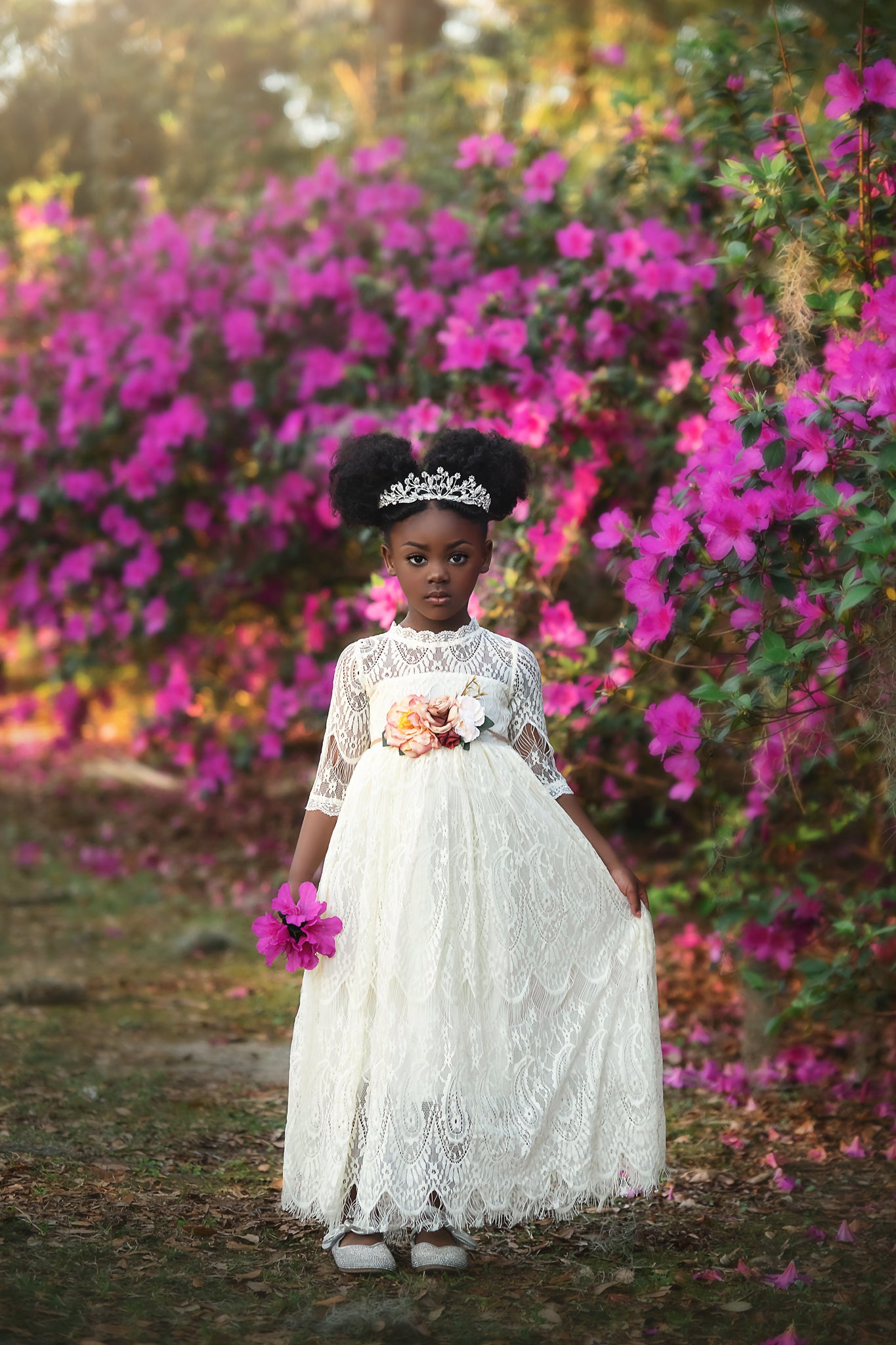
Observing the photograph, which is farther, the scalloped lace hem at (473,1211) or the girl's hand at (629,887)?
the girl's hand at (629,887)

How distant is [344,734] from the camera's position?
2830mm

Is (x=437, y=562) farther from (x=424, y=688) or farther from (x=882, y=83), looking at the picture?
(x=882, y=83)

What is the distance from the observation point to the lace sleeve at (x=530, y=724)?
2.84 meters

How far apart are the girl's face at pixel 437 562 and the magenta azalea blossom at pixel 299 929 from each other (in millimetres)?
608

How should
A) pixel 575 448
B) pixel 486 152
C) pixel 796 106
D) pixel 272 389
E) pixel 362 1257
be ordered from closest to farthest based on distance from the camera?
pixel 362 1257 → pixel 796 106 → pixel 575 448 → pixel 486 152 → pixel 272 389

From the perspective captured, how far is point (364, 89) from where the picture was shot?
9391mm

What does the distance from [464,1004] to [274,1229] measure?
0.72 metres

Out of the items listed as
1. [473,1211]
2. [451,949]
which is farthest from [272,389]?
[473,1211]

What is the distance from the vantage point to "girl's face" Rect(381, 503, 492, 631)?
2.73 metres

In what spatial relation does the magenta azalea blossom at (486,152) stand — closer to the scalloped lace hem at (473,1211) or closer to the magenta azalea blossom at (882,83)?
the magenta azalea blossom at (882,83)

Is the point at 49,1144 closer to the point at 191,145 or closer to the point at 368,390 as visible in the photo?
the point at 368,390

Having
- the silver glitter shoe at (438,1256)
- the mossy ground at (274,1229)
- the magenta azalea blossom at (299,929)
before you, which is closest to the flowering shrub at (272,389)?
the magenta azalea blossom at (299,929)

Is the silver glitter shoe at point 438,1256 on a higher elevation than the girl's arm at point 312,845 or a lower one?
lower

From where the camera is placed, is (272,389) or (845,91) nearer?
(845,91)
